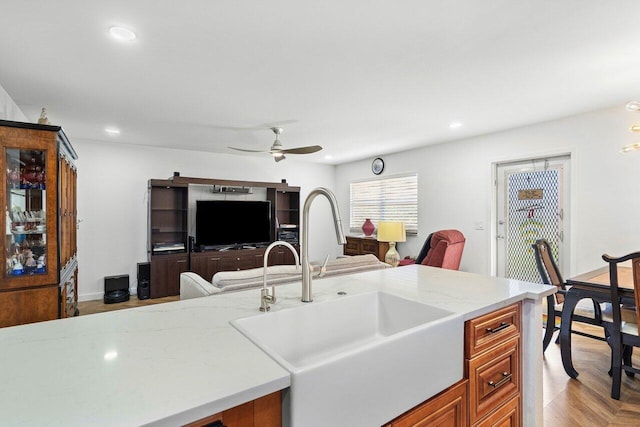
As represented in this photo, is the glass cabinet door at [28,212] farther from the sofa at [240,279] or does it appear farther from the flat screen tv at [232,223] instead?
the flat screen tv at [232,223]

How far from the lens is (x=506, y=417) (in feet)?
4.76

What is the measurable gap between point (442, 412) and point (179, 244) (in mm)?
5000

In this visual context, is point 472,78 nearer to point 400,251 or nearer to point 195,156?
point 400,251

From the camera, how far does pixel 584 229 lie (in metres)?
3.71

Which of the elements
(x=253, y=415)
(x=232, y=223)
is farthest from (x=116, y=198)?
(x=253, y=415)

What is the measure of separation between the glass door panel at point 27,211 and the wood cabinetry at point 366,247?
4.66 metres

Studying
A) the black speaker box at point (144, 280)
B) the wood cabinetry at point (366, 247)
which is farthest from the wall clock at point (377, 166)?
the black speaker box at point (144, 280)

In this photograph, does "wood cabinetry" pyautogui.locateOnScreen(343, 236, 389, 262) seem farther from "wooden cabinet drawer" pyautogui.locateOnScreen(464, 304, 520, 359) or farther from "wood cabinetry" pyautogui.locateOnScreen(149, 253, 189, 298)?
"wooden cabinet drawer" pyautogui.locateOnScreen(464, 304, 520, 359)

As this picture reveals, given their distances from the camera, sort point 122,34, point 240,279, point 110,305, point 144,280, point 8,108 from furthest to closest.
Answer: point 144,280
point 110,305
point 8,108
point 240,279
point 122,34

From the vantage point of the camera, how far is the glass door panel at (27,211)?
2.39 meters

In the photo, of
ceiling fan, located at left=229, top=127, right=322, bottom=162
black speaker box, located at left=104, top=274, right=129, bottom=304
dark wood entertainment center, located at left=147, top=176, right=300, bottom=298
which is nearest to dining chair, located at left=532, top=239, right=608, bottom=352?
ceiling fan, located at left=229, top=127, right=322, bottom=162

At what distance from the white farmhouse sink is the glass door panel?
231cm

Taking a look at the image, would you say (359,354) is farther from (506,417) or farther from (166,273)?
(166,273)

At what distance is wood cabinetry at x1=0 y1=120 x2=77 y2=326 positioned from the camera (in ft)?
7.68
